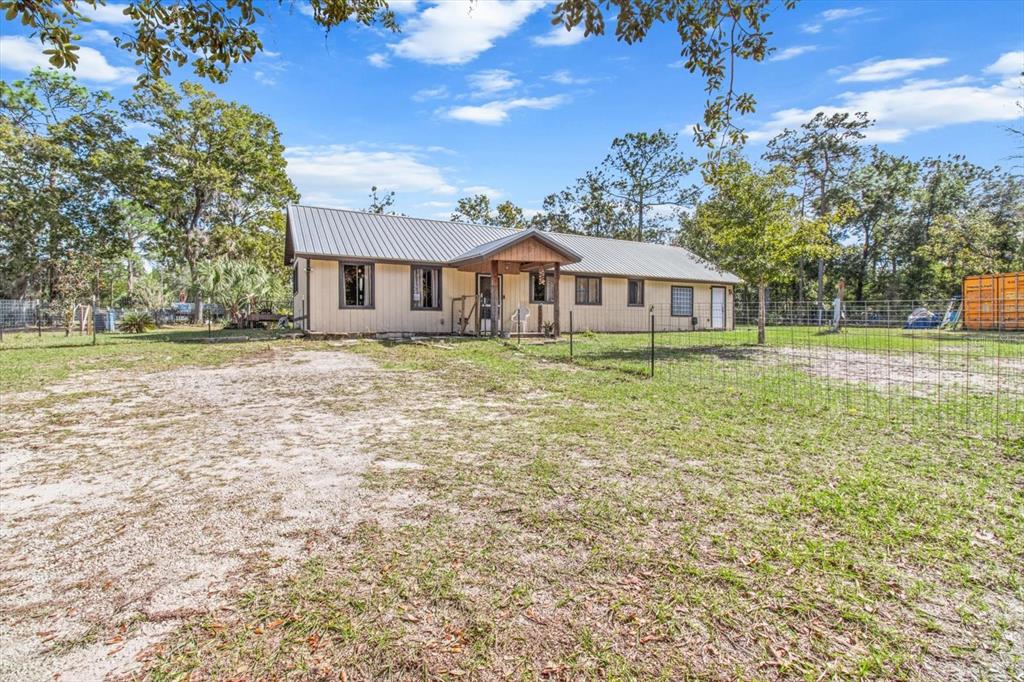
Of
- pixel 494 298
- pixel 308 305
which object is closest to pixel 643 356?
pixel 494 298

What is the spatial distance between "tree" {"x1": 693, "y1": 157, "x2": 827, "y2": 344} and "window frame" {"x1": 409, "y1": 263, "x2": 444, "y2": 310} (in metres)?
8.71

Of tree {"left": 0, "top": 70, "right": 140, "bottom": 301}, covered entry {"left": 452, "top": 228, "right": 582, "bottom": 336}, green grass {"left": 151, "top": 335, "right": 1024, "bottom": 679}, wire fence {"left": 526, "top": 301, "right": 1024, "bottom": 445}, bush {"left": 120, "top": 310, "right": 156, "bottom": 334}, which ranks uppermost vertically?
tree {"left": 0, "top": 70, "right": 140, "bottom": 301}

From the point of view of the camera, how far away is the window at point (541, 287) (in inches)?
754

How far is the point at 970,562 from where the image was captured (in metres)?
2.48

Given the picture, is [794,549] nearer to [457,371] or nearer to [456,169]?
[457,371]

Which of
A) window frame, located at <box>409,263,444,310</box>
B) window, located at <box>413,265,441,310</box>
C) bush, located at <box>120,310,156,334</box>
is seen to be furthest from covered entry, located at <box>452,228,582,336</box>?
bush, located at <box>120,310,156,334</box>

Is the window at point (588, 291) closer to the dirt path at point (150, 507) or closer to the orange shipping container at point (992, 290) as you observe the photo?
the orange shipping container at point (992, 290)

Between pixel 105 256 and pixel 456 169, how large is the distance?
2001cm

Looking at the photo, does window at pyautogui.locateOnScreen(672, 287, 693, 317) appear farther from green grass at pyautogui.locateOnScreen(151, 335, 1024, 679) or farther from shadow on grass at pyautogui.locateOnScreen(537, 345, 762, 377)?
green grass at pyautogui.locateOnScreen(151, 335, 1024, 679)

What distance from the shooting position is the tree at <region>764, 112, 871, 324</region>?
32.8 meters

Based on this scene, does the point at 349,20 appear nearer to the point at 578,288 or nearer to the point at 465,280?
the point at 465,280

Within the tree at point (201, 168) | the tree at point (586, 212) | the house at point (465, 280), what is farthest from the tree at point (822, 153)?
the tree at point (201, 168)

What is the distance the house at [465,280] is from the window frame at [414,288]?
4cm

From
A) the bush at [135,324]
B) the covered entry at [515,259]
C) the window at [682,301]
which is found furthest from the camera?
the window at [682,301]
